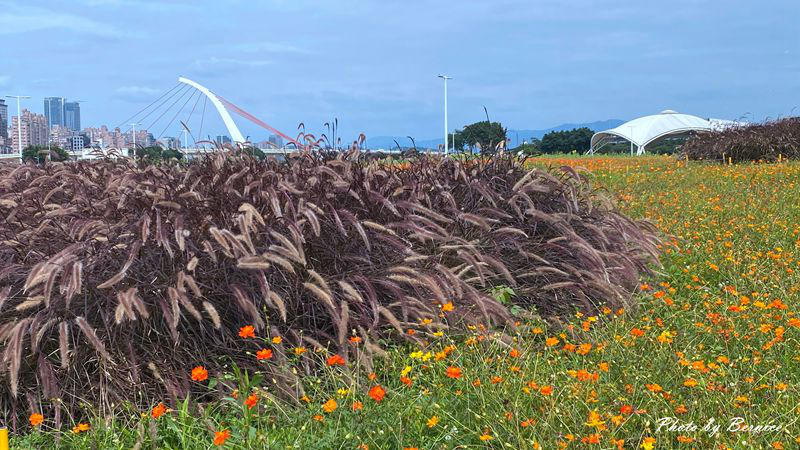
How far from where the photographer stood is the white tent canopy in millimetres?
57844

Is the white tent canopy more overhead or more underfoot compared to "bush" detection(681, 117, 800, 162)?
more overhead

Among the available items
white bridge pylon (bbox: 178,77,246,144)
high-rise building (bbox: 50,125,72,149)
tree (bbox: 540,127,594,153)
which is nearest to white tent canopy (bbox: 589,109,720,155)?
tree (bbox: 540,127,594,153)

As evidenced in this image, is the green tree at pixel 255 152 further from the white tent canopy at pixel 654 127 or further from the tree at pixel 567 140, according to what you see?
the tree at pixel 567 140

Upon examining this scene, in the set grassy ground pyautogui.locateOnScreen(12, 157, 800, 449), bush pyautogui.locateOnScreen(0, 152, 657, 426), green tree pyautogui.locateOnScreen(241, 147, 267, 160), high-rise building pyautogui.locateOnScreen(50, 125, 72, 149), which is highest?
high-rise building pyautogui.locateOnScreen(50, 125, 72, 149)

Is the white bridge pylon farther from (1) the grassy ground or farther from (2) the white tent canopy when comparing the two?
(2) the white tent canopy

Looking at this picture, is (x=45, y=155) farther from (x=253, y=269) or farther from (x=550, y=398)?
(x=550, y=398)

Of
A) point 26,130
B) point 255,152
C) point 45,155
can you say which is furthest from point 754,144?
point 26,130

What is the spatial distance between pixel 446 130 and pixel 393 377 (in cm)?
3577

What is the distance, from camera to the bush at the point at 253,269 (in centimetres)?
305

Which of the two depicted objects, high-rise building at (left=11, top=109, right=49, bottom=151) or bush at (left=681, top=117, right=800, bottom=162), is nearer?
bush at (left=681, top=117, right=800, bottom=162)

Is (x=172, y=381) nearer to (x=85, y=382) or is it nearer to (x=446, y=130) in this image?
(x=85, y=382)

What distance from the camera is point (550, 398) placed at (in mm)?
2605

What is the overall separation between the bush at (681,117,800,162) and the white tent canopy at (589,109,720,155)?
143 feet

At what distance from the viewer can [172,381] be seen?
3.09 metres
